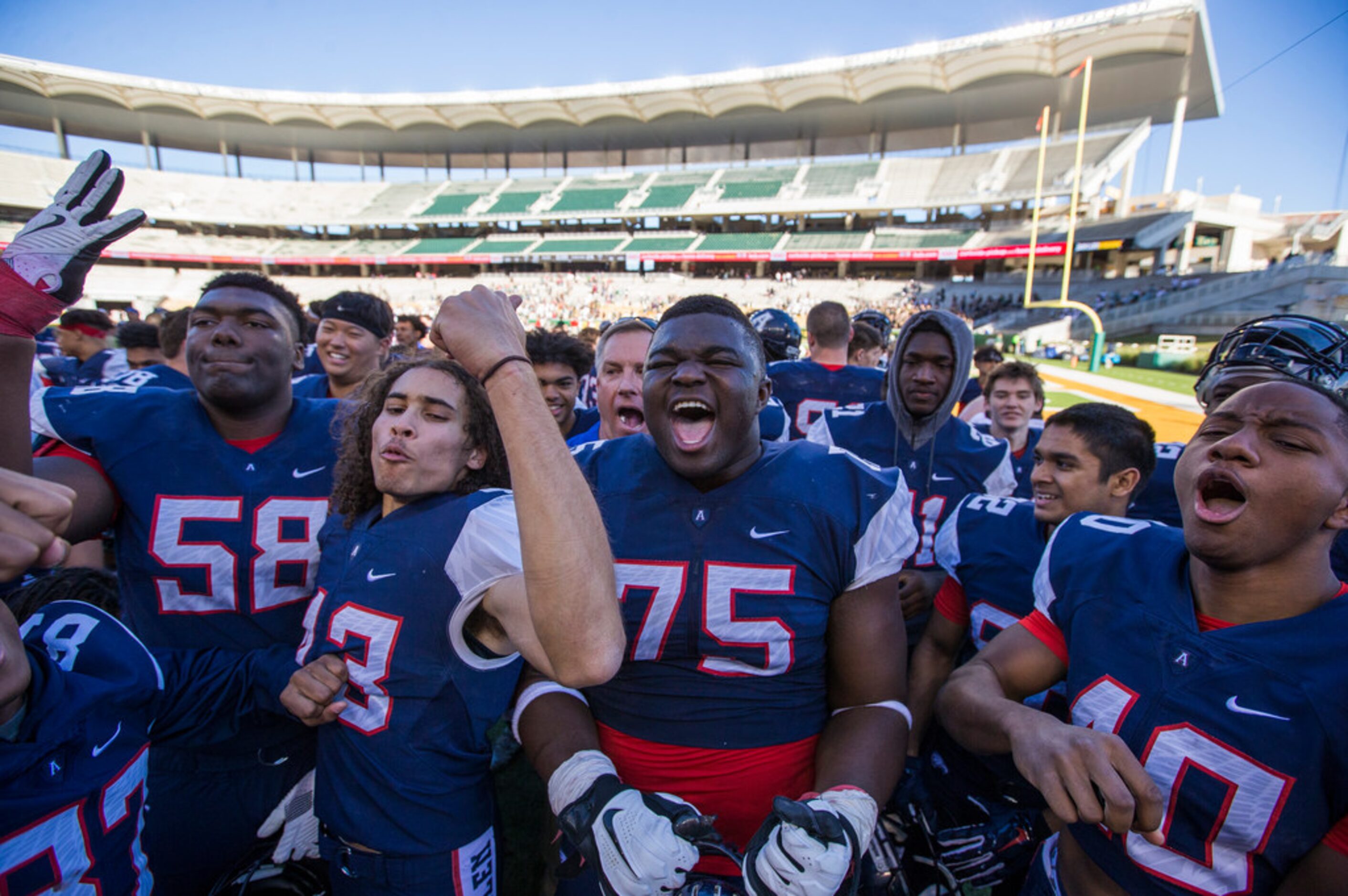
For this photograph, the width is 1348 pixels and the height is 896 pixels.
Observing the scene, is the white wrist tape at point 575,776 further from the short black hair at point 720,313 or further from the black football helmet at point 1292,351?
the black football helmet at point 1292,351

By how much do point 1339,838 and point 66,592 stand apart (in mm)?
3129

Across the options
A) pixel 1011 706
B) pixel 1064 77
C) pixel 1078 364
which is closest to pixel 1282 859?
pixel 1011 706

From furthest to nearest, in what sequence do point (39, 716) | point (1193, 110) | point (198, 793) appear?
point (1193, 110), point (198, 793), point (39, 716)

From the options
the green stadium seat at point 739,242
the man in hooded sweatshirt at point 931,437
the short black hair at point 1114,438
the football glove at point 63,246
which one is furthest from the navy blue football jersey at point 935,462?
the green stadium seat at point 739,242

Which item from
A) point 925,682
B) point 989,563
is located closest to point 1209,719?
point 989,563

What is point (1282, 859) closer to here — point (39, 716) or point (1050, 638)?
point (1050, 638)

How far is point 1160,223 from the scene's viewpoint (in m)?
27.7

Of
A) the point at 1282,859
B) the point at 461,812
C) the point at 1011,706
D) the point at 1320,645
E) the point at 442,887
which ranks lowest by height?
the point at 442,887

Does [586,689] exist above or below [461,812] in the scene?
above

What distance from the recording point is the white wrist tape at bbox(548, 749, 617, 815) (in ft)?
4.64

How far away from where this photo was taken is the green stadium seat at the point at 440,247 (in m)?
40.2

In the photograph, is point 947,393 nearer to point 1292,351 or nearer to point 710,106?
point 1292,351

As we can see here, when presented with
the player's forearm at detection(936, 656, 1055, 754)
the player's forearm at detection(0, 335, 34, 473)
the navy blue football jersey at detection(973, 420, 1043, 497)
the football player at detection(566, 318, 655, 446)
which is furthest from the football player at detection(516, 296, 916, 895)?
the navy blue football jersey at detection(973, 420, 1043, 497)

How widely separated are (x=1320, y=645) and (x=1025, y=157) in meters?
39.9
